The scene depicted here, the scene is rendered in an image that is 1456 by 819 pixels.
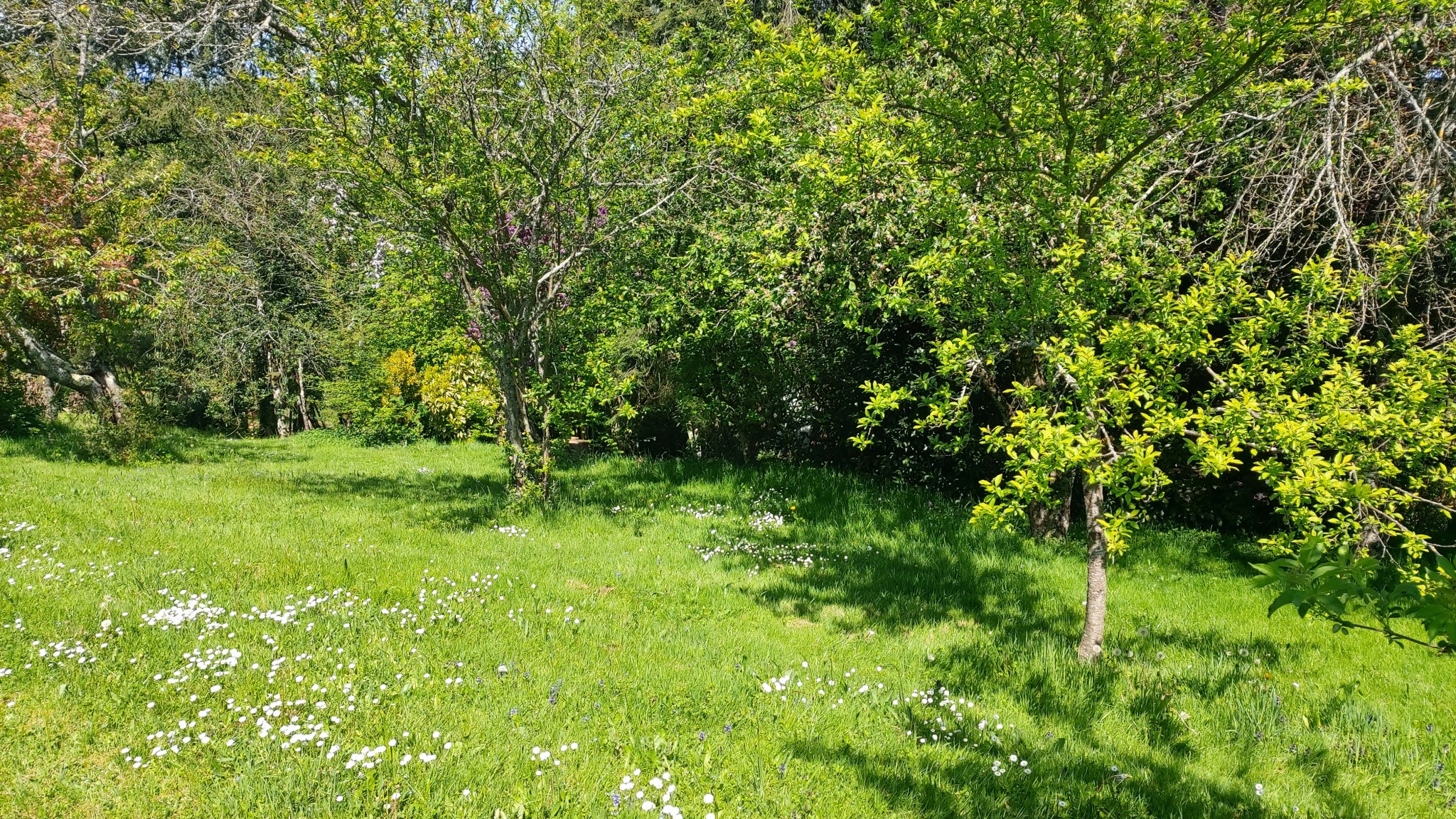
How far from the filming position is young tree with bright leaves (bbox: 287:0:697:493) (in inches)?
294

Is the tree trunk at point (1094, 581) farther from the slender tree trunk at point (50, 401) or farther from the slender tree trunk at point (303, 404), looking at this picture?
the slender tree trunk at point (303, 404)

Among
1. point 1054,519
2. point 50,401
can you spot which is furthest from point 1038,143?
point 50,401

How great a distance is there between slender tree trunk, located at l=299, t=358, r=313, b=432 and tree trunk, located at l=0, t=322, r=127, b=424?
26.5 ft

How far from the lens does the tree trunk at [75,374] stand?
12578 mm

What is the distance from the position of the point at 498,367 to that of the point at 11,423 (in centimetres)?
1207

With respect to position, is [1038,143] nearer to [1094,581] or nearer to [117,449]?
[1094,581]

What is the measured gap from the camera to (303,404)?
2241cm

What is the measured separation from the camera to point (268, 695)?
3.97m

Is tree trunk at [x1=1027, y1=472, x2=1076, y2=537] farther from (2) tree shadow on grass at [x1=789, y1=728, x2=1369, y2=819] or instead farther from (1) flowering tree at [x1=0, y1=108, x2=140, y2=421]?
(1) flowering tree at [x1=0, y1=108, x2=140, y2=421]

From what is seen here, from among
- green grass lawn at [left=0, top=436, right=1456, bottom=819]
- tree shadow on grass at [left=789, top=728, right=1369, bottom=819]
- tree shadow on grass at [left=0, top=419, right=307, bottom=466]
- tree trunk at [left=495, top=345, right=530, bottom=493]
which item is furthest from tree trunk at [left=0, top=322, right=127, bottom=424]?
tree shadow on grass at [left=789, top=728, right=1369, bottom=819]

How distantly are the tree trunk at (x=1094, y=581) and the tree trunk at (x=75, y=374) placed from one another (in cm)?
1478

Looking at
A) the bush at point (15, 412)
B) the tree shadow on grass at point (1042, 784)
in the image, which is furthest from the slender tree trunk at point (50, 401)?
the tree shadow on grass at point (1042, 784)

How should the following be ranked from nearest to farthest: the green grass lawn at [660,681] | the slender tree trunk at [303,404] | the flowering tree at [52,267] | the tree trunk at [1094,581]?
the green grass lawn at [660,681]
the tree trunk at [1094,581]
the flowering tree at [52,267]
the slender tree trunk at [303,404]

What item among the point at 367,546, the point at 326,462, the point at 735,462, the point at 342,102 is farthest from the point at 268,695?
the point at 326,462
